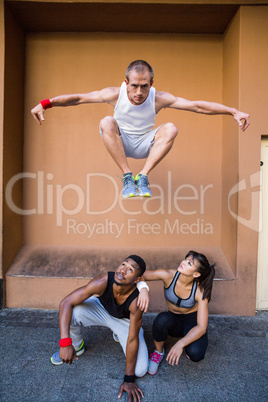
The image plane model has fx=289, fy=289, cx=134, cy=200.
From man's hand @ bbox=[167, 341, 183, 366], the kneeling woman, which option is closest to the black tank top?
the kneeling woman

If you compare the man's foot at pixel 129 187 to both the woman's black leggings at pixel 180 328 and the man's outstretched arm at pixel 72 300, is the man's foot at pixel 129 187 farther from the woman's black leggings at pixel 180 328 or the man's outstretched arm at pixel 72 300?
the woman's black leggings at pixel 180 328

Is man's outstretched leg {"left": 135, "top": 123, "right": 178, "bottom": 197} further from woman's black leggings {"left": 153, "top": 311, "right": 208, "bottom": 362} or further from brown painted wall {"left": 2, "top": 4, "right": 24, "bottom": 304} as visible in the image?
Result: brown painted wall {"left": 2, "top": 4, "right": 24, "bottom": 304}

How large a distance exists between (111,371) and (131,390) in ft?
1.22

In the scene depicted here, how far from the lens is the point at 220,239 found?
4.59 metres

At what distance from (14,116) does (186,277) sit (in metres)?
3.39

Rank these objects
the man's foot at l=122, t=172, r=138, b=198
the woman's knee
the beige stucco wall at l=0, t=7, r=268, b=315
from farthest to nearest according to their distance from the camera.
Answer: the beige stucco wall at l=0, t=7, r=268, b=315 < the man's foot at l=122, t=172, r=138, b=198 < the woman's knee

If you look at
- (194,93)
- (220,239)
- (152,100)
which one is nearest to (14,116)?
(152,100)

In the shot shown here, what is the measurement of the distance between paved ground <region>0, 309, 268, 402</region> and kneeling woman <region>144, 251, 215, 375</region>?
0.22m

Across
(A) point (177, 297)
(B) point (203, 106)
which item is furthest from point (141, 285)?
(B) point (203, 106)

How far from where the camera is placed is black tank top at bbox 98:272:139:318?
8.99ft

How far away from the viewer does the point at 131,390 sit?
7.93 feet

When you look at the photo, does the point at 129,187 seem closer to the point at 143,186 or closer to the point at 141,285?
the point at 143,186

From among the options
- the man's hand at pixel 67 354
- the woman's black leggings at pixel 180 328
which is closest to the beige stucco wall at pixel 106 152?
the woman's black leggings at pixel 180 328

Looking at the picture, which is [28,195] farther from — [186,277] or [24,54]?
[186,277]
